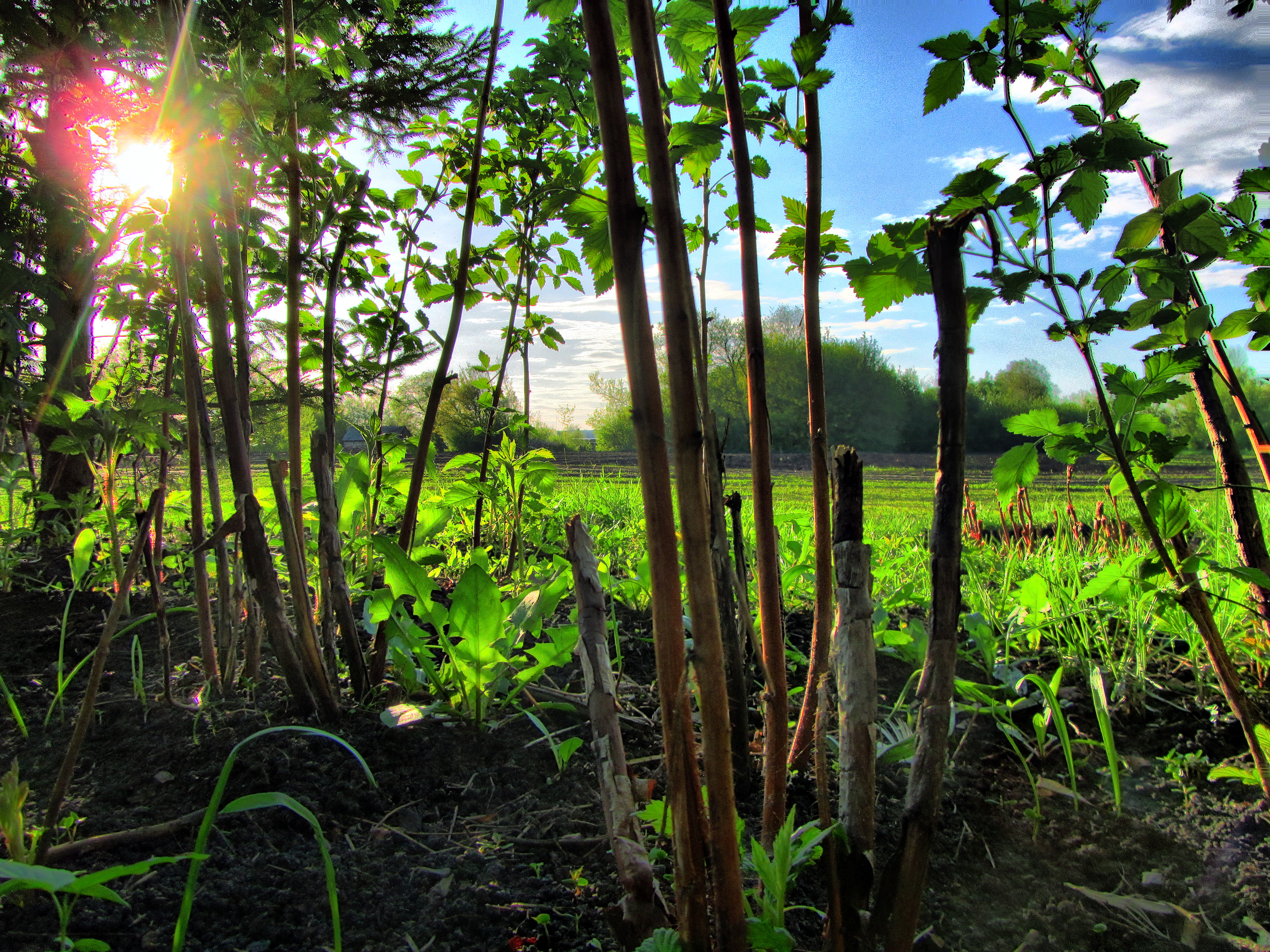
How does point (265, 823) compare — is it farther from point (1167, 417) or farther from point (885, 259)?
point (1167, 417)

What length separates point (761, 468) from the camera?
0.64 meters

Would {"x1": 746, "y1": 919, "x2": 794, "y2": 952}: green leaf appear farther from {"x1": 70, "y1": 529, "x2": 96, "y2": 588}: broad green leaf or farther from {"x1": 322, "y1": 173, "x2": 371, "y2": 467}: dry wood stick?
{"x1": 70, "y1": 529, "x2": 96, "y2": 588}: broad green leaf

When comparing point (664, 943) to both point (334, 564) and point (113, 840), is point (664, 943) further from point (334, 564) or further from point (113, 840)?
point (334, 564)

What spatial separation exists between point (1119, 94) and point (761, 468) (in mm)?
638

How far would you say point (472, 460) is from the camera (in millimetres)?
2057

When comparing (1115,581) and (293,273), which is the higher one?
(293,273)

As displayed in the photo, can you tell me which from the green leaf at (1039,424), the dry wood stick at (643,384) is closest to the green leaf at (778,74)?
the dry wood stick at (643,384)

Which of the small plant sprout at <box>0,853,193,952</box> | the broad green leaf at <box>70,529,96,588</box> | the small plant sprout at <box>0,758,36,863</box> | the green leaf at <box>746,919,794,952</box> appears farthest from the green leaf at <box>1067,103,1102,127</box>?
the broad green leaf at <box>70,529,96,588</box>

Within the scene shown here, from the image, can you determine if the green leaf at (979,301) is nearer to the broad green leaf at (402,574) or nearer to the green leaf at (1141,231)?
the green leaf at (1141,231)

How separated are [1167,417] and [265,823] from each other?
7871 mm

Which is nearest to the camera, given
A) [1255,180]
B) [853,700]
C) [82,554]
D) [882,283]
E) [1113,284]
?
[853,700]

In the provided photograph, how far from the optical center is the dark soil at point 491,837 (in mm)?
702

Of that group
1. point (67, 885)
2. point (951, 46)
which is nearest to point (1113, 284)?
point (951, 46)

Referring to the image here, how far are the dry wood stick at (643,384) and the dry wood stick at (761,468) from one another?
0.58 ft
